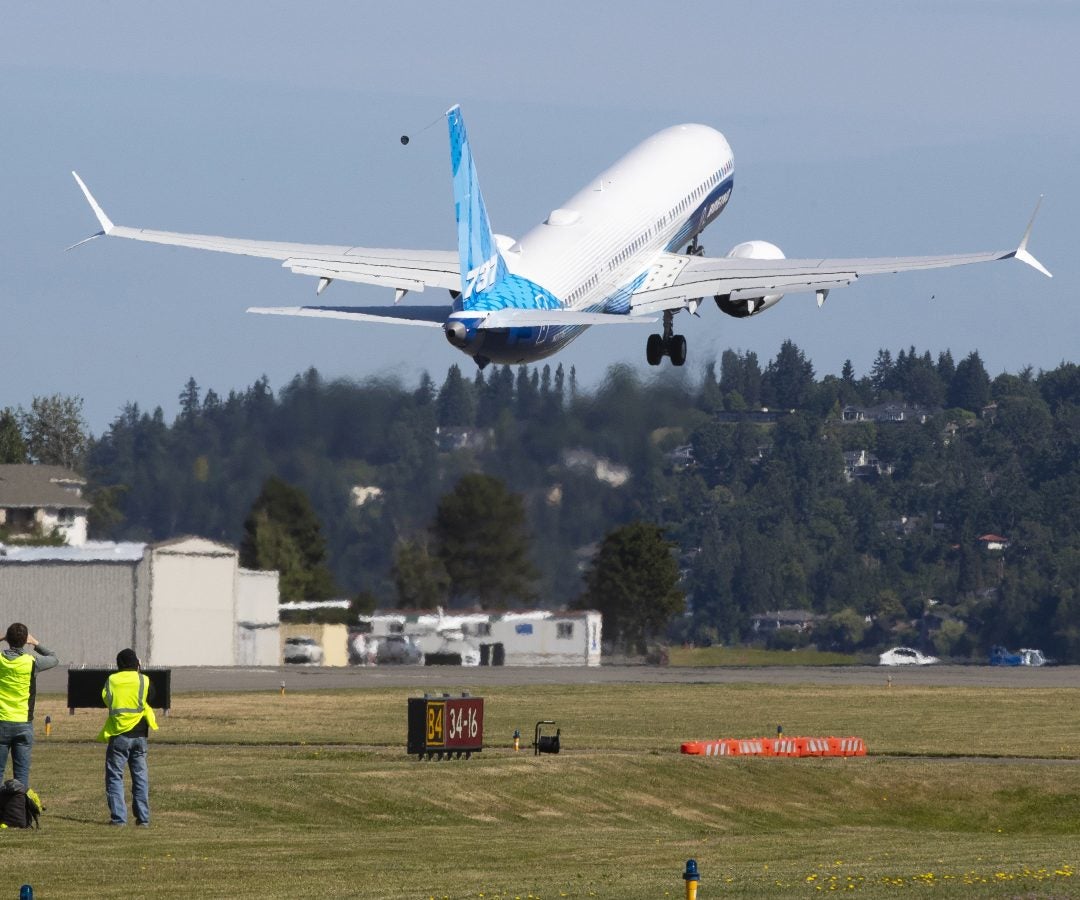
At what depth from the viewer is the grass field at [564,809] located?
32062 mm

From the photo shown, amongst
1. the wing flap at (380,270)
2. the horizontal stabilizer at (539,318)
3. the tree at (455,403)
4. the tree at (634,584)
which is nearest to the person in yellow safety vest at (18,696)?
the horizontal stabilizer at (539,318)

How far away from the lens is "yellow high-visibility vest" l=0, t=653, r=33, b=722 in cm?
3309

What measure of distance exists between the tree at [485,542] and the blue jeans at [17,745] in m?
70.7

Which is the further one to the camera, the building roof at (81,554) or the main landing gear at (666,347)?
the building roof at (81,554)

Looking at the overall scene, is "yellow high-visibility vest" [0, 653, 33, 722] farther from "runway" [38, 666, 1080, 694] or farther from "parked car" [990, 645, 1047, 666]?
"parked car" [990, 645, 1047, 666]

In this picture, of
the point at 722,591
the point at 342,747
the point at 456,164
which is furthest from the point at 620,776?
the point at 722,591

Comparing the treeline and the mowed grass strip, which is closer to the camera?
the mowed grass strip

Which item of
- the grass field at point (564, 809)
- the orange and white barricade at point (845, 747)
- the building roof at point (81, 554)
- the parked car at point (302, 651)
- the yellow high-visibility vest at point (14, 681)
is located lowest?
the grass field at point (564, 809)

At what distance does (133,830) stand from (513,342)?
3160 cm

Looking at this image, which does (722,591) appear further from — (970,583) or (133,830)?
(133,830)

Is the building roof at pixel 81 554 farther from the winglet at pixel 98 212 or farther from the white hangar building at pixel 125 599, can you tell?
the winglet at pixel 98 212

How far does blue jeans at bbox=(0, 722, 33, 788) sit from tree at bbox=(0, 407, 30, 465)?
408 ft

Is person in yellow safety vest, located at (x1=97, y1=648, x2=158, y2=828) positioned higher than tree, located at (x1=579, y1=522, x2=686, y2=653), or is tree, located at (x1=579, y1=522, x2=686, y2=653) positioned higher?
tree, located at (x1=579, y1=522, x2=686, y2=653)

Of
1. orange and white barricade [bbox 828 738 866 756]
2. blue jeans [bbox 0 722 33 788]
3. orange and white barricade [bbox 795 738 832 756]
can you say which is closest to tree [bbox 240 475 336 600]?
orange and white barricade [bbox 828 738 866 756]
